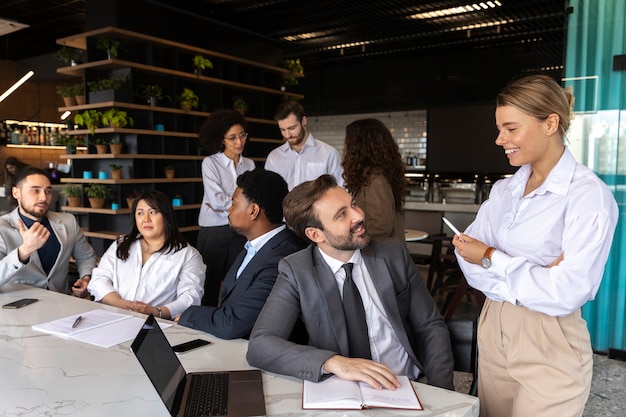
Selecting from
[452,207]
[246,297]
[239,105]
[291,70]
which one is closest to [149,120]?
[239,105]

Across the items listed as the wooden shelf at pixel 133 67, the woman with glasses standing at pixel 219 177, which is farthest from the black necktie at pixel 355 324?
the wooden shelf at pixel 133 67

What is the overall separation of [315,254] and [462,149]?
8275mm

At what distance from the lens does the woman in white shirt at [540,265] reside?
1521mm

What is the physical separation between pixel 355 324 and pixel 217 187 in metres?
2.42

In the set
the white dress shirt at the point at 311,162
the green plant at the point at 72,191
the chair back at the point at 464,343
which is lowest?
the chair back at the point at 464,343

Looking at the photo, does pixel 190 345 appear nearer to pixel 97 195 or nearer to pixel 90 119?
pixel 97 195

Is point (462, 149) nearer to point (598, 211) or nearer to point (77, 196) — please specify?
point (77, 196)

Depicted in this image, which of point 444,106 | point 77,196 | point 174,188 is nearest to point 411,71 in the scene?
point 444,106

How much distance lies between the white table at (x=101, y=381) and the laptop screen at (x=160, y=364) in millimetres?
76

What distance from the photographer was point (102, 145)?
18.9 feet

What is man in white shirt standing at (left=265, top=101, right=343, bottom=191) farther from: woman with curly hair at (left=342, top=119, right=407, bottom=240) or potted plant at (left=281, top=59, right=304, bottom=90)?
potted plant at (left=281, top=59, right=304, bottom=90)

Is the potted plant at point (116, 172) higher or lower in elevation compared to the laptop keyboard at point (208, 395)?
higher

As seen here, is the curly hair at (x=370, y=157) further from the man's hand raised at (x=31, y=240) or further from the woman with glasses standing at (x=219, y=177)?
the man's hand raised at (x=31, y=240)

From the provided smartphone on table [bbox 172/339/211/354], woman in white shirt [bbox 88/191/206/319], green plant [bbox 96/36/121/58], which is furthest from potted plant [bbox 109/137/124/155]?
smartphone on table [bbox 172/339/211/354]
